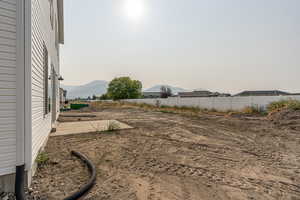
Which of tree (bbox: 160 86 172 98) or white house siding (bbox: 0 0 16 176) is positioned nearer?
white house siding (bbox: 0 0 16 176)

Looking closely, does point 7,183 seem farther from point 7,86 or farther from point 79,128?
point 79,128

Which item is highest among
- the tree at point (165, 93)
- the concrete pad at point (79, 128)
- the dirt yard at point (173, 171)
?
the tree at point (165, 93)

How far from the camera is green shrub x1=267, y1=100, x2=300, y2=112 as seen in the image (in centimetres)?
926

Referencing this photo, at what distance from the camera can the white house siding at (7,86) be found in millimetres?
1883

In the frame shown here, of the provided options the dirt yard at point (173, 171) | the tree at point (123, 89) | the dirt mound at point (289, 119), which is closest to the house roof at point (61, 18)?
the dirt yard at point (173, 171)

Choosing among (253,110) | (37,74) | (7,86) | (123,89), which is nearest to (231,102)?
(253,110)

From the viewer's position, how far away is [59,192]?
2061mm

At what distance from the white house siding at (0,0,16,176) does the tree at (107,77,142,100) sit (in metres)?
42.9

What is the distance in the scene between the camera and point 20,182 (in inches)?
75.3

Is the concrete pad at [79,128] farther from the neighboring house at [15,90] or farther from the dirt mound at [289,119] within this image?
the dirt mound at [289,119]

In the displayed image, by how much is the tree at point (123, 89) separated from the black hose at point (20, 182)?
1692 inches

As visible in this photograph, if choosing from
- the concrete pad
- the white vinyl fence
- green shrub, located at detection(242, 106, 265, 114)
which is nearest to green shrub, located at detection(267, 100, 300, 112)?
the white vinyl fence

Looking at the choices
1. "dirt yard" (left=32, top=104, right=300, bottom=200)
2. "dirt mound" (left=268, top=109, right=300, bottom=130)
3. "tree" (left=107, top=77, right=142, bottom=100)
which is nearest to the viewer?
"dirt yard" (left=32, top=104, right=300, bottom=200)

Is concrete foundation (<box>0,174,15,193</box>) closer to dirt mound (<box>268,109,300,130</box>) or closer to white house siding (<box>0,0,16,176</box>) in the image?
white house siding (<box>0,0,16,176</box>)
